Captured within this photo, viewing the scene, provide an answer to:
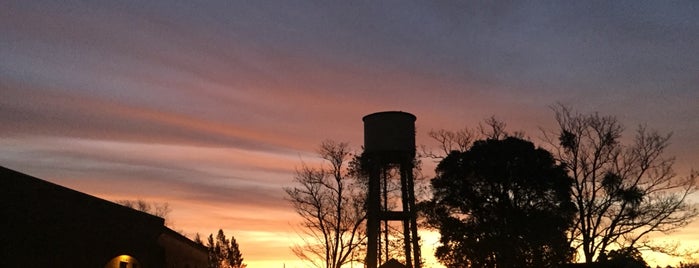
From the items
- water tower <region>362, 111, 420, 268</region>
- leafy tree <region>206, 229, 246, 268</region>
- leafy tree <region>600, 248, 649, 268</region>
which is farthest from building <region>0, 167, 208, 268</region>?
leafy tree <region>206, 229, 246, 268</region>

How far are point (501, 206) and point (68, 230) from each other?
2336cm

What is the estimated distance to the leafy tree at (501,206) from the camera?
3359 centimetres

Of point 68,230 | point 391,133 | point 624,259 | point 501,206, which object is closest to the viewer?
point 68,230

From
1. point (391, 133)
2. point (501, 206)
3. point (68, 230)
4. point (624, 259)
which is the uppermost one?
point (391, 133)

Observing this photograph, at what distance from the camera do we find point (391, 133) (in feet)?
89.2

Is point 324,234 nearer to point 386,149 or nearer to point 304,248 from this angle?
point 304,248

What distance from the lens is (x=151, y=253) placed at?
27.9 meters

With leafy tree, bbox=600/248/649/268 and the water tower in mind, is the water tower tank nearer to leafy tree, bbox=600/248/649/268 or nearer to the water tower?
the water tower

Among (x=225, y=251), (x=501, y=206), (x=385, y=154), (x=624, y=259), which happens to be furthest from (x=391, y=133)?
(x=225, y=251)

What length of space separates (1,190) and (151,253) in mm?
8656

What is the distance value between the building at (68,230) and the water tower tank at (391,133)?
1149 cm

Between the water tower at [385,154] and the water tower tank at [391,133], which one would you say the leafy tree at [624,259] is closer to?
the water tower at [385,154]

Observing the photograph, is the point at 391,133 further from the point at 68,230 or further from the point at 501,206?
the point at 68,230

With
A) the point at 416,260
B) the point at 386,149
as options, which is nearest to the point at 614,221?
the point at 416,260
